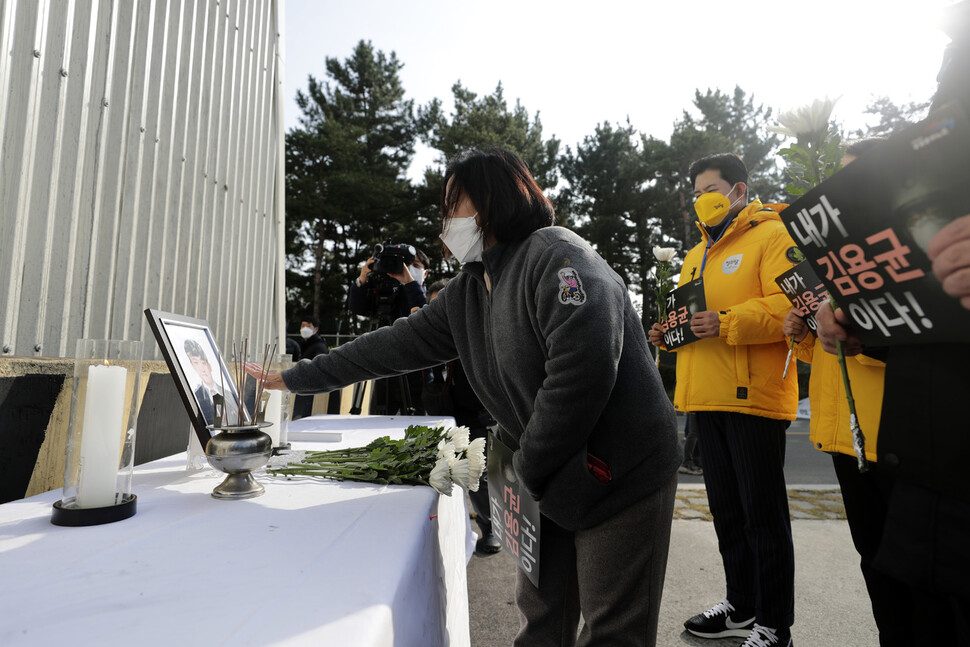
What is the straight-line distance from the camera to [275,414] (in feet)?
6.13

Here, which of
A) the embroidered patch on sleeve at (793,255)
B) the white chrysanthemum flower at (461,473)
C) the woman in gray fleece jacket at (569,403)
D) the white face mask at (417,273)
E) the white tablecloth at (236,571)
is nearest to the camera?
the white tablecloth at (236,571)

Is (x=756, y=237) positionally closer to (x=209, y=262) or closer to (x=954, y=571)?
(x=954, y=571)

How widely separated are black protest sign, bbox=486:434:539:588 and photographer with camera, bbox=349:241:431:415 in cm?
190

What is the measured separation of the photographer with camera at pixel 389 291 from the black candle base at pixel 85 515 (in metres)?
2.39

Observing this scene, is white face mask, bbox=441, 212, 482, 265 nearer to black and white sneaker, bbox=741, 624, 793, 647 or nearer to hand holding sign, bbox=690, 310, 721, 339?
hand holding sign, bbox=690, 310, 721, 339

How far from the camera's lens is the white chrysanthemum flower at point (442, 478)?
143 centimetres

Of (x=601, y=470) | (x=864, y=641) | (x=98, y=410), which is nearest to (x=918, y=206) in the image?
(x=601, y=470)

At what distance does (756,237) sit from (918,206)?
1.56 metres

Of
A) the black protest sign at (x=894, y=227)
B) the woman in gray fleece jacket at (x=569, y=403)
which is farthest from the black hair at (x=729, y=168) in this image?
the black protest sign at (x=894, y=227)

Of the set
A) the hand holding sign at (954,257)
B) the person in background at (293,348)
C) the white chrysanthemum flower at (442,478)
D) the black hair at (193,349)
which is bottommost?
the white chrysanthemum flower at (442,478)

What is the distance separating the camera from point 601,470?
124cm

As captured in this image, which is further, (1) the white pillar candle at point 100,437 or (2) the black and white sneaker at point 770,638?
(2) the black and white sneaker at point 770,638

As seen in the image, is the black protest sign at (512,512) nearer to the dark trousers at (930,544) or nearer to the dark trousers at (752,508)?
the dark trousers at (930,544)

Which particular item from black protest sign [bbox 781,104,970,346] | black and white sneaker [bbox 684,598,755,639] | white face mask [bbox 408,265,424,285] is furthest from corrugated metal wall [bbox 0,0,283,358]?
black and white sneaker [bbox 684,598,755,639]
